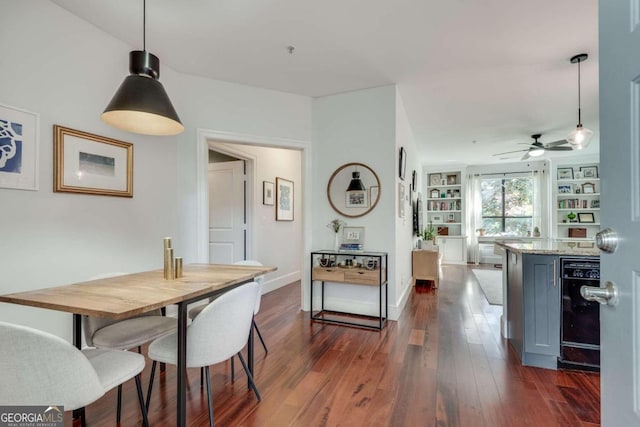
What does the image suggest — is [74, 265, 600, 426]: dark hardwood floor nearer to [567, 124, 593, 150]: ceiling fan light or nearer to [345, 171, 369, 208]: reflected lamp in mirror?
[345, 171, 369, 208]: reflected lamp in mirror

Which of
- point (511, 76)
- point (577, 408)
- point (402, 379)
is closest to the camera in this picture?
point (577, 408)

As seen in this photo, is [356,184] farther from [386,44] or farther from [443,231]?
[443,231]

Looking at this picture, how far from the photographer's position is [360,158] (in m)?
3.57

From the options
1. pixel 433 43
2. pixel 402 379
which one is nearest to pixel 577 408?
pixel 402 379

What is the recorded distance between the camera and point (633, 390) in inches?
25.5

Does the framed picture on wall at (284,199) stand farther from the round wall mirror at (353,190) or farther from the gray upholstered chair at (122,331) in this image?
the gray upholstered chair at (122,331)

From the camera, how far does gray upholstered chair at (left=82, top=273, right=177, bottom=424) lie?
5.69ft

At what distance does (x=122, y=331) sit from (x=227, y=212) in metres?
2.93

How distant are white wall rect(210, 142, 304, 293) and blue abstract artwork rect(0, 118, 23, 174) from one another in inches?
76.8

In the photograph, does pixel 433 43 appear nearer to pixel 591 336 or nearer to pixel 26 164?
pixel 591 336

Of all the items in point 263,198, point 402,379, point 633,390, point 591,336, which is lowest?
point 402,379

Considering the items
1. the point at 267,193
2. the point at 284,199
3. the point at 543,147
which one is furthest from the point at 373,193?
the point at 543,147

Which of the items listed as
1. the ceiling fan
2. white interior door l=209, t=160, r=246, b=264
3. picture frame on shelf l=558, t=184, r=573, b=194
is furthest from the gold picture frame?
picture frame on shelf l=558, t=184, r=573, b=194

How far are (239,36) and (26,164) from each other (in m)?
1.82
